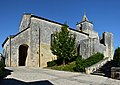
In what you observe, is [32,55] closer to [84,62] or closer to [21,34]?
[21,34]

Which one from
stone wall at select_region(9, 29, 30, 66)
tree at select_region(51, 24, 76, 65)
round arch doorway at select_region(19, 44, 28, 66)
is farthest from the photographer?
round arch doorway at select_region(19, 44, 28, 66)

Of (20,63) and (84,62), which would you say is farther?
(20,63)

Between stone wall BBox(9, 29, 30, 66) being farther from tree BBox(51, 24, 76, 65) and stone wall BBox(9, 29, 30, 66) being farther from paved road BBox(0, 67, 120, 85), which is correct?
paved road BBox(0, 67, 120, 85)

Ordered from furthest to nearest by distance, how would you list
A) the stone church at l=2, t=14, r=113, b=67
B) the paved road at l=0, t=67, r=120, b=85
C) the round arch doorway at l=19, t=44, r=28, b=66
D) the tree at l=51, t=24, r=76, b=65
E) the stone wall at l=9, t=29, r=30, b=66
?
the round arch doorway at l=19, t=44, r=28, b=66
the stone wall at l=9, t=29, r=30, b=66
the stone church at l=2, t=14, r=113, b=67
the tree at l=51, t=24, r=76, b=65
the paved road at l=0, t=67, r=120, b=85

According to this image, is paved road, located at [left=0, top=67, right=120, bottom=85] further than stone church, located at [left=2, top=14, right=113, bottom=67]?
No

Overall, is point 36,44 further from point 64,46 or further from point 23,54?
point 64,46

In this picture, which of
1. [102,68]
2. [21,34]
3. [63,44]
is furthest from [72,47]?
[21,34]

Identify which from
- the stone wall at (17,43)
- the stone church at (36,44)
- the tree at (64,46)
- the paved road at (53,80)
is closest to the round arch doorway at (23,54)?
the stone church at (36,44)

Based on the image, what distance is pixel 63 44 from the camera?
26.2 metres

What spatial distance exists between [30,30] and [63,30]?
632cm

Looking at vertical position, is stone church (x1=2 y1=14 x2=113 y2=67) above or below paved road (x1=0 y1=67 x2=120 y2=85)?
above

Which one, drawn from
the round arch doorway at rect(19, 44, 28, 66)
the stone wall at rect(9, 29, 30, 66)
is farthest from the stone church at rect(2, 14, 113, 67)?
the round arch doorway at rect(19, 44, 28, 66)

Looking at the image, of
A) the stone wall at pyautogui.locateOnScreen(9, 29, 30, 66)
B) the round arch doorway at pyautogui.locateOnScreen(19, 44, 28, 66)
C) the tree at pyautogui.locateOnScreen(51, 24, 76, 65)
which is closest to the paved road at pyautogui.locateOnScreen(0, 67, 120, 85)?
the tree at pyautogui.locateOnScreen(51, 24, 76, 65)

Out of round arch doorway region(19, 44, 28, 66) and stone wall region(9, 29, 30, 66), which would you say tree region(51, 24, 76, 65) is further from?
round arch doorway region(19, 44, 28, 66)
